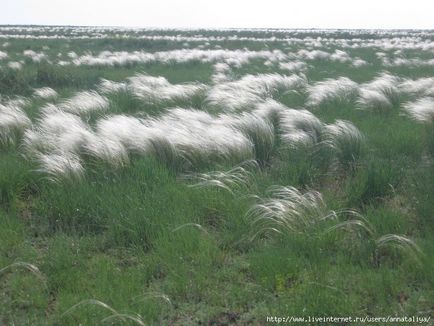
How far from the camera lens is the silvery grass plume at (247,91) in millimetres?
8439

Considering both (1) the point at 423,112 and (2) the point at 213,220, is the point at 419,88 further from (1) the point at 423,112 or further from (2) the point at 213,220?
(2) the point at 213,220

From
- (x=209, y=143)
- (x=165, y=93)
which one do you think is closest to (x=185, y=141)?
(x=209, y=143)

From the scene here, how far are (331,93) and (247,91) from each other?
1.77 metres

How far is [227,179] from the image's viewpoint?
462 cm

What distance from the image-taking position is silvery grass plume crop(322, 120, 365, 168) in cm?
557

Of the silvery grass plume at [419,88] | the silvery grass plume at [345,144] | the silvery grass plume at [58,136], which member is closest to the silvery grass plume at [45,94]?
the silvery grass plume at [58,136]

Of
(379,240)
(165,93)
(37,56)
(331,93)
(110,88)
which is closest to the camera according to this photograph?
(379,240)

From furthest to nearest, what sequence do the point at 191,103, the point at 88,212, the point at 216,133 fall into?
1. the point at 191,103
2. the point at 216,133
3. the point at 88,212

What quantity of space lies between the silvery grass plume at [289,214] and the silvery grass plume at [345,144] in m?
1.51

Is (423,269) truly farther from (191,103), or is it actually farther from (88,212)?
(191,103)

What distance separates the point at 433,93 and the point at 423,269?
24.5 ft

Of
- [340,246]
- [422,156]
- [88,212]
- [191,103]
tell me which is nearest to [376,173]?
[340,246]

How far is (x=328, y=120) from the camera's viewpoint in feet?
25.4

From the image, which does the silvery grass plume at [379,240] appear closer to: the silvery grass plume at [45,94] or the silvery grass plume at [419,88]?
the silvery grass plume at [419,88]
